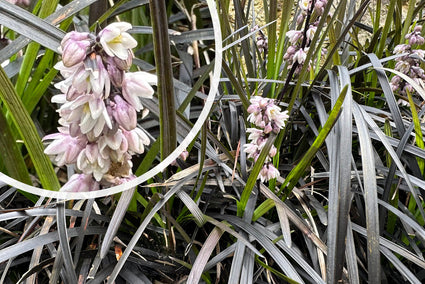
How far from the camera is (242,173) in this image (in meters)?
1.00

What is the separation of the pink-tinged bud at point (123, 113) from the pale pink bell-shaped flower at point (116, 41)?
2.6 inches

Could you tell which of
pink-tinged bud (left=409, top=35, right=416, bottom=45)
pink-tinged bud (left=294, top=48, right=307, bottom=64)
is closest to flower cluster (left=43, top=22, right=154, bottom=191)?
pink-tinged bud (left=294, top=48, right=307, bottom=64)

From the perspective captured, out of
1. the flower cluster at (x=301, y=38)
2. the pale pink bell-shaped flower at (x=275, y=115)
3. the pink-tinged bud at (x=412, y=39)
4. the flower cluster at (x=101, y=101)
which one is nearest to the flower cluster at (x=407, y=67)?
the pink-tinged bud at (x=412, y=39)

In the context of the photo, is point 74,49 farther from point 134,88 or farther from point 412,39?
point 412,39

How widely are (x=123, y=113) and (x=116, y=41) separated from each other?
0.30 ft

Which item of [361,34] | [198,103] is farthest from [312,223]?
[361,34]

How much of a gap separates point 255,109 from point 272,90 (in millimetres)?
418

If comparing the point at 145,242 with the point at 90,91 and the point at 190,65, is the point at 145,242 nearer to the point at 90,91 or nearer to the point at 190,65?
the point at 90,91

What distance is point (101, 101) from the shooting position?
1.61 feet

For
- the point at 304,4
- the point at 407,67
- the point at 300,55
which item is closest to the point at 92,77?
the point at 300,55

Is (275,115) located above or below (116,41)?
below

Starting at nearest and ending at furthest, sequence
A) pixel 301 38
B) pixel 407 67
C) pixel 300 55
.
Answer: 1. pixel 300 55
2. pixel 301 38
3. pixel 407 67

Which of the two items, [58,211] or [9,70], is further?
[9,70]

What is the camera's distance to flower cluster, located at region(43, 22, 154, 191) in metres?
0.47
